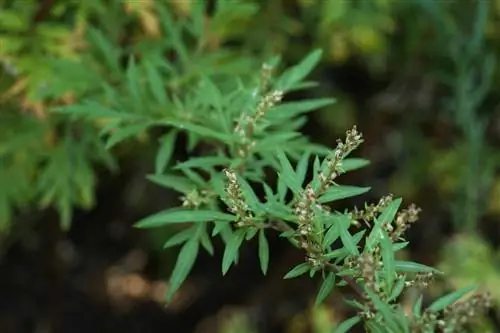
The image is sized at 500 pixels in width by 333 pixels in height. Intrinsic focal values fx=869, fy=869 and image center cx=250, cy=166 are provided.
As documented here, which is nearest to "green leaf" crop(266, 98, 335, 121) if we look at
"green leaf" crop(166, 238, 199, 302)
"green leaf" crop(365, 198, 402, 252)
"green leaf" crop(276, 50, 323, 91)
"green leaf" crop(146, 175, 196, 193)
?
"green leaf" crop(276, 50, 323, 91)

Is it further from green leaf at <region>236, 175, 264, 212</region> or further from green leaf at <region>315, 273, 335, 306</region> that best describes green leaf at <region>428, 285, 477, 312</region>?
green leaf at <region>236, 175, 264, 212</region>

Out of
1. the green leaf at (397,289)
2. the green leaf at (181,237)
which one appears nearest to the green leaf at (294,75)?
the green leaf at (181,237)

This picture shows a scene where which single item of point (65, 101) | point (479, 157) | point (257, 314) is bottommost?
point (257, 314)

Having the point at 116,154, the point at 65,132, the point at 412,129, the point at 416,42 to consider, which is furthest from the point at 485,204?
the point at 65,132

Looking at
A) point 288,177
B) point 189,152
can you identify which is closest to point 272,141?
point 288,177

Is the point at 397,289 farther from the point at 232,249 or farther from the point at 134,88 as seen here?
the point at 134,88

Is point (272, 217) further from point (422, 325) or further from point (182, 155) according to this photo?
point (182, 155)
